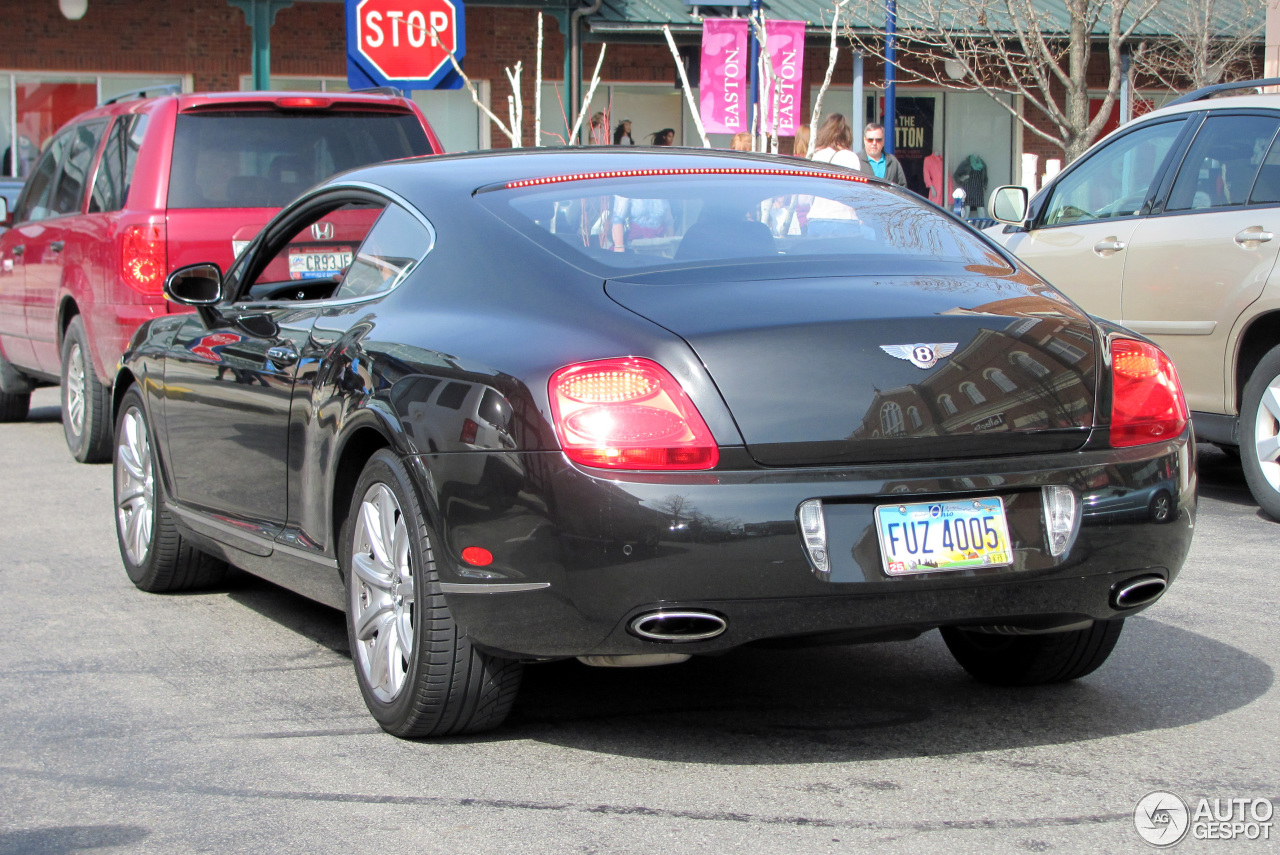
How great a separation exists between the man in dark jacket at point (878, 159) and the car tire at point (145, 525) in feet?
26.8

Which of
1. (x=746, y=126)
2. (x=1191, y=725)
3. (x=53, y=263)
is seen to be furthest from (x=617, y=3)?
(x=1191, y=725)

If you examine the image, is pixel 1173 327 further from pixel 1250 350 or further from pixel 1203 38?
pixel 1203 38

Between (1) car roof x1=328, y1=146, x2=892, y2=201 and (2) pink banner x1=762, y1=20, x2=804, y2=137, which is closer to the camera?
(1) car roof x1=328, y1=146, x2=892, y2=201

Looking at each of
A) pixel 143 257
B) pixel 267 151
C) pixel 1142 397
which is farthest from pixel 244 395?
pixel 267 151

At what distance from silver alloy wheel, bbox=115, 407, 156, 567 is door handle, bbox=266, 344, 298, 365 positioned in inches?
50.7

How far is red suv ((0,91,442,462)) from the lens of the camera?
857 centimetres

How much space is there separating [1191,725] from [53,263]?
7.73 meters

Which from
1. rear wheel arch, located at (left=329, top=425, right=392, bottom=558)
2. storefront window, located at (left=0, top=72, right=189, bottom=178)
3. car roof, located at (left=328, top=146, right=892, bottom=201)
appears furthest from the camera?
storefront window, located at (left=0, top=72, right=189, bottom=178)

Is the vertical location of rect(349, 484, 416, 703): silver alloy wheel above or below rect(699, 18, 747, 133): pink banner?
below

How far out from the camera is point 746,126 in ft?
59.0

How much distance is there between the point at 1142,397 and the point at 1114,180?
15.7 ft

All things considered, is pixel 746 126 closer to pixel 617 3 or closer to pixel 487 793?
pixel 617 3

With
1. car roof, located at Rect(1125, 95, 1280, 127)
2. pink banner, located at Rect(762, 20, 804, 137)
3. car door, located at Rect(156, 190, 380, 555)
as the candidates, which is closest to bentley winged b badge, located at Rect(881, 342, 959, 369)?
car door, located at Rect(156, 190, 380, 555)

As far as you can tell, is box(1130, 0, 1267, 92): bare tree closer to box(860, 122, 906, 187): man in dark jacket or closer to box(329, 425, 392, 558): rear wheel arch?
box(860, 122, 906, 187): man in dark jacket
